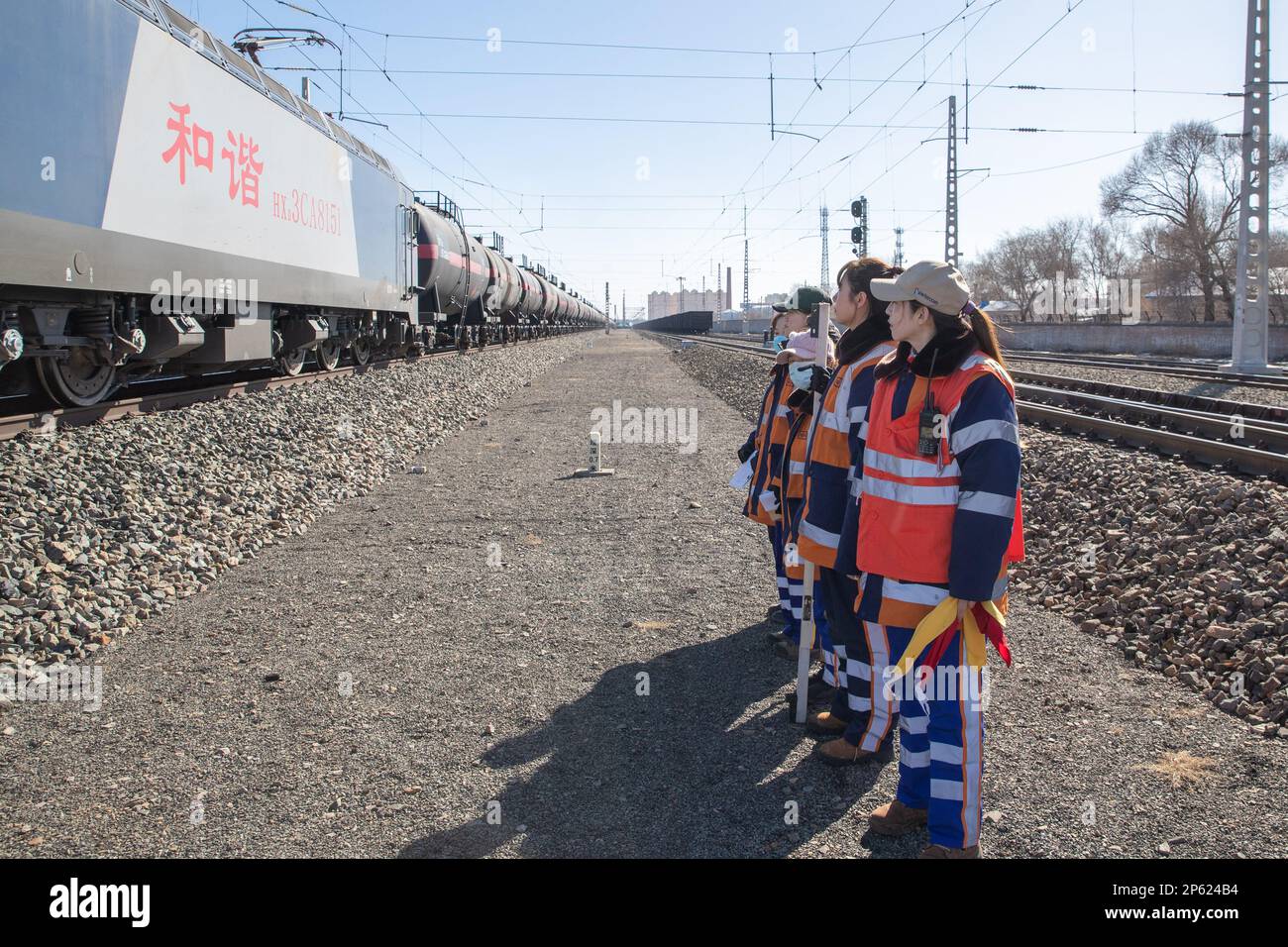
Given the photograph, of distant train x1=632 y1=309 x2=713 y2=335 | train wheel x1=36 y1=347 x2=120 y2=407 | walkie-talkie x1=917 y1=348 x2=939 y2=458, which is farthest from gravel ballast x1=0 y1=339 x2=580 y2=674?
distant train x1=632 y1=309 x2=713 y2=335

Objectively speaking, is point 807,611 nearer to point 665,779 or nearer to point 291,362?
point 665,779

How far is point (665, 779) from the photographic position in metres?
3.54

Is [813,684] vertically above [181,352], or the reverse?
[181,352]

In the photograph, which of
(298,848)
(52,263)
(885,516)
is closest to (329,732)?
(298,848)

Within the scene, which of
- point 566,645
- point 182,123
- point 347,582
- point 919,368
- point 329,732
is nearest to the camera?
point 919,368

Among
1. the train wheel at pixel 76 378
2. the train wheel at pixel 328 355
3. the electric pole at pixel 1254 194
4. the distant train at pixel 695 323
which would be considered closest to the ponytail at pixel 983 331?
the train wheel at pixel 76 378

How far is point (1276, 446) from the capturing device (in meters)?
8.74

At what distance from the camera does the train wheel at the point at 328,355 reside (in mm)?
16109

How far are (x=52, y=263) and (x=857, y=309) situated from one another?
22.3 ft

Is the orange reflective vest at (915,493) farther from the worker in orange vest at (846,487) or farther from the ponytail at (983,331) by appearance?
the worker in orange vest at (846,487)

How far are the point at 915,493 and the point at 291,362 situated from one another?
1351 cm

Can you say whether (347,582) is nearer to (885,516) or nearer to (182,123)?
(885,516)

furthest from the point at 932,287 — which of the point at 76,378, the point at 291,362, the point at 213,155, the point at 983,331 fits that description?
the point at 291,362
